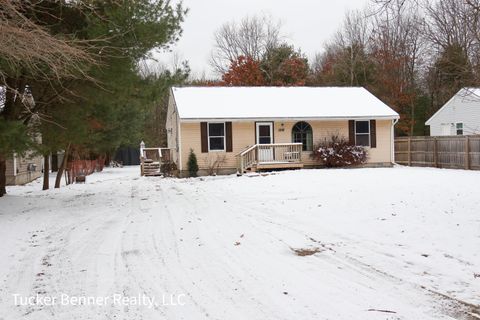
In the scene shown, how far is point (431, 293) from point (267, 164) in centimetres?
1695

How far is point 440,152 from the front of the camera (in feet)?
75.5

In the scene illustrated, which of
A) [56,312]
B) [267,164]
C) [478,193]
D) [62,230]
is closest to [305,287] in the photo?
[56,312]

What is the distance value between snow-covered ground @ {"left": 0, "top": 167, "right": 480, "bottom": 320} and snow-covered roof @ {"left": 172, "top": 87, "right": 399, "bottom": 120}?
1126 cm

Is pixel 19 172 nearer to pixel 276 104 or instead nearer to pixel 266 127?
pixel 266 127

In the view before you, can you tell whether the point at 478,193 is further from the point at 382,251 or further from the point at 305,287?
the point at 305,287

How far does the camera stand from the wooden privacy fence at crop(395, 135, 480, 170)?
20812 mm

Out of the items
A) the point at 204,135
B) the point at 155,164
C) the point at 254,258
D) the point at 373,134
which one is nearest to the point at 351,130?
the point at 373,134

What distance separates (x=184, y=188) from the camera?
54.0ft

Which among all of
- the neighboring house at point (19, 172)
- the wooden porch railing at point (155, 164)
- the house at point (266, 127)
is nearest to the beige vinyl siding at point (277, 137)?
the house at point (266, 127)

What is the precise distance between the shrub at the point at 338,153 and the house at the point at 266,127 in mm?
551

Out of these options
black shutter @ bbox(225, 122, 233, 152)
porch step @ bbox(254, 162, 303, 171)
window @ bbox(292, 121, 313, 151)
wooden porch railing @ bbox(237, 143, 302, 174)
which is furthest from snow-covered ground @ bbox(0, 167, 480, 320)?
window @ bbox(292, 121, 313, 151)

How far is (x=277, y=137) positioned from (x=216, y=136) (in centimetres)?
307

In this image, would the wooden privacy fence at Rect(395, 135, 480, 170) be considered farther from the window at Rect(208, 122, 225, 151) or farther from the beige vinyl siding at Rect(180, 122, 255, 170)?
the window at Rect(208, 122, 225, 151)

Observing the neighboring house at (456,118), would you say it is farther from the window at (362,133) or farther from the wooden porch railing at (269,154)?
the wooden porch railing at (269,154)
